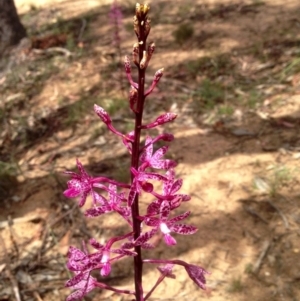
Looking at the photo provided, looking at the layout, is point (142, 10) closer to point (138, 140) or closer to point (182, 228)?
point (138, 140)

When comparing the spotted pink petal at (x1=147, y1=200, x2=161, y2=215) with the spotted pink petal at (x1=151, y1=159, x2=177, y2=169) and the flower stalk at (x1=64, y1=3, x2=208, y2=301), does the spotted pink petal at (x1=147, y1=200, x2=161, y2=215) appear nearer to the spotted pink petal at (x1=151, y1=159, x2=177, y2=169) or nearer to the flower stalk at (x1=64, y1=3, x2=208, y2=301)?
the flower stalk at (x1=64, y1=3, x2=208, y2=301)

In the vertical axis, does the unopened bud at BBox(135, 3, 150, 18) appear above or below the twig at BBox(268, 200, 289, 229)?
above

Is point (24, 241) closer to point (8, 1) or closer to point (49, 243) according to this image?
point (49, 243)

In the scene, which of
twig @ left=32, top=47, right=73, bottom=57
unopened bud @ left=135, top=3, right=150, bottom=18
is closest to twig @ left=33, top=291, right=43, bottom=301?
unopened bud @ left=135, top=3, right=150, bottom=18

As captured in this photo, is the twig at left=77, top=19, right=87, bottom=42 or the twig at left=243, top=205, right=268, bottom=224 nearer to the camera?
the twig at left=243, top=205, right=268, bottom=224

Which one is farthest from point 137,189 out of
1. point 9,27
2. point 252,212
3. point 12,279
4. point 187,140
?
point 9,27

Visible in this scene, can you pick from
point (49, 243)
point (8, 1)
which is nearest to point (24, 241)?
point (49, 243)
